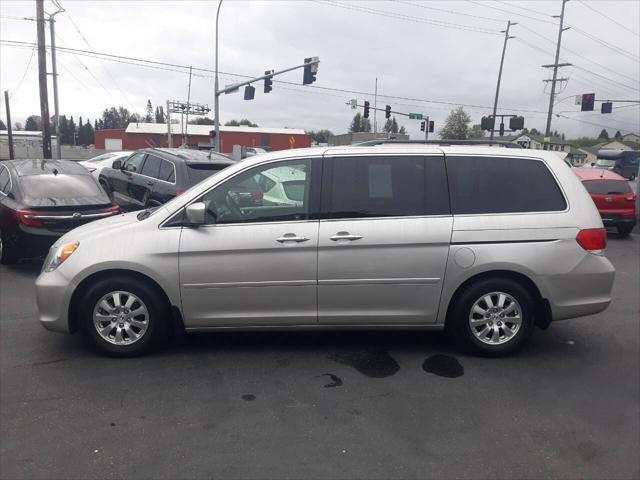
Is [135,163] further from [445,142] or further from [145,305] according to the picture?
[445,142]

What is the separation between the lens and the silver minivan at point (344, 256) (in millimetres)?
4641

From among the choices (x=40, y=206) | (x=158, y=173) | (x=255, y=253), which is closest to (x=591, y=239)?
(x=255, y=253)

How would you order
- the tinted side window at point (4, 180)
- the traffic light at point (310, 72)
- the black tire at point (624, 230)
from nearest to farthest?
the tinted side window at point (4, 180), the black tire at point (624, 230), the traffic light at point (310, 72)

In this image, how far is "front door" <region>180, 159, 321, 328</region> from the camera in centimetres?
463

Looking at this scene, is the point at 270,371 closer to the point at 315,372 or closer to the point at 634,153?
the point at 315,372

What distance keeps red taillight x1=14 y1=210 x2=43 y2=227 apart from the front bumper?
3.27 metres

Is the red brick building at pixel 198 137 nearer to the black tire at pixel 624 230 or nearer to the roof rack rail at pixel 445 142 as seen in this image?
the black tire at pixel 624 230

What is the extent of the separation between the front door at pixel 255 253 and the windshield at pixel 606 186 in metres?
10.4

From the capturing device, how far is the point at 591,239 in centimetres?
482

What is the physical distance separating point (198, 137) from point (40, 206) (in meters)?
68.1

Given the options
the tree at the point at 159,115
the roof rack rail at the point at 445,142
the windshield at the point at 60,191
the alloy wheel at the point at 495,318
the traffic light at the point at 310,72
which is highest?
the tree at the point at 159,115

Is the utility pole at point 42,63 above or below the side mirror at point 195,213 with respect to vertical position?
above

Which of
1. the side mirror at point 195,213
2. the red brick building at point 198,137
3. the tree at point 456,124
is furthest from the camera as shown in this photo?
the red brick building at point 198,137

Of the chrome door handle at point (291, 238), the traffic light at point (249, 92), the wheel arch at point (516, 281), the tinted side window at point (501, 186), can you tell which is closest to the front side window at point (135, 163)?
the chrome door handle at point (291, 238)
